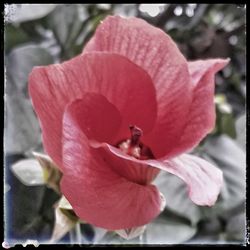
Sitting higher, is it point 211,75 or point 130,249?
point 211,75

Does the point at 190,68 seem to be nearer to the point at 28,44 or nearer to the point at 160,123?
the point at 160,123

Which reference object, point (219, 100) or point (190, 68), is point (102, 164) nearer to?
point (190, 68)

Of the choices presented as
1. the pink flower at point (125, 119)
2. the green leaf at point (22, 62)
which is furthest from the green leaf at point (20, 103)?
the pink flower at point (125, 119)

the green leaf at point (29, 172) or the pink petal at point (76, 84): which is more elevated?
the pink petal at point (76, 84)

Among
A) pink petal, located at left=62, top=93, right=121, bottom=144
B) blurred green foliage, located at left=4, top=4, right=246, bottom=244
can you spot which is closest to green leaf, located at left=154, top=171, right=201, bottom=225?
blurred green foliage, located at left=4, top=4, right=246, bottom=244

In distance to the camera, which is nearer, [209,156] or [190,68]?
[190,68]

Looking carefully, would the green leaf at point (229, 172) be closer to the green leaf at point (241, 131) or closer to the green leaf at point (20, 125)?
the green leaf at point (241, 131)

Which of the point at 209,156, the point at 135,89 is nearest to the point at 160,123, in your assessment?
the point at 135,89

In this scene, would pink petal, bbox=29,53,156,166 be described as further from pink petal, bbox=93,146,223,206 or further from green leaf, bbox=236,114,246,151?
green leaf, bbox=236,114,246,151
